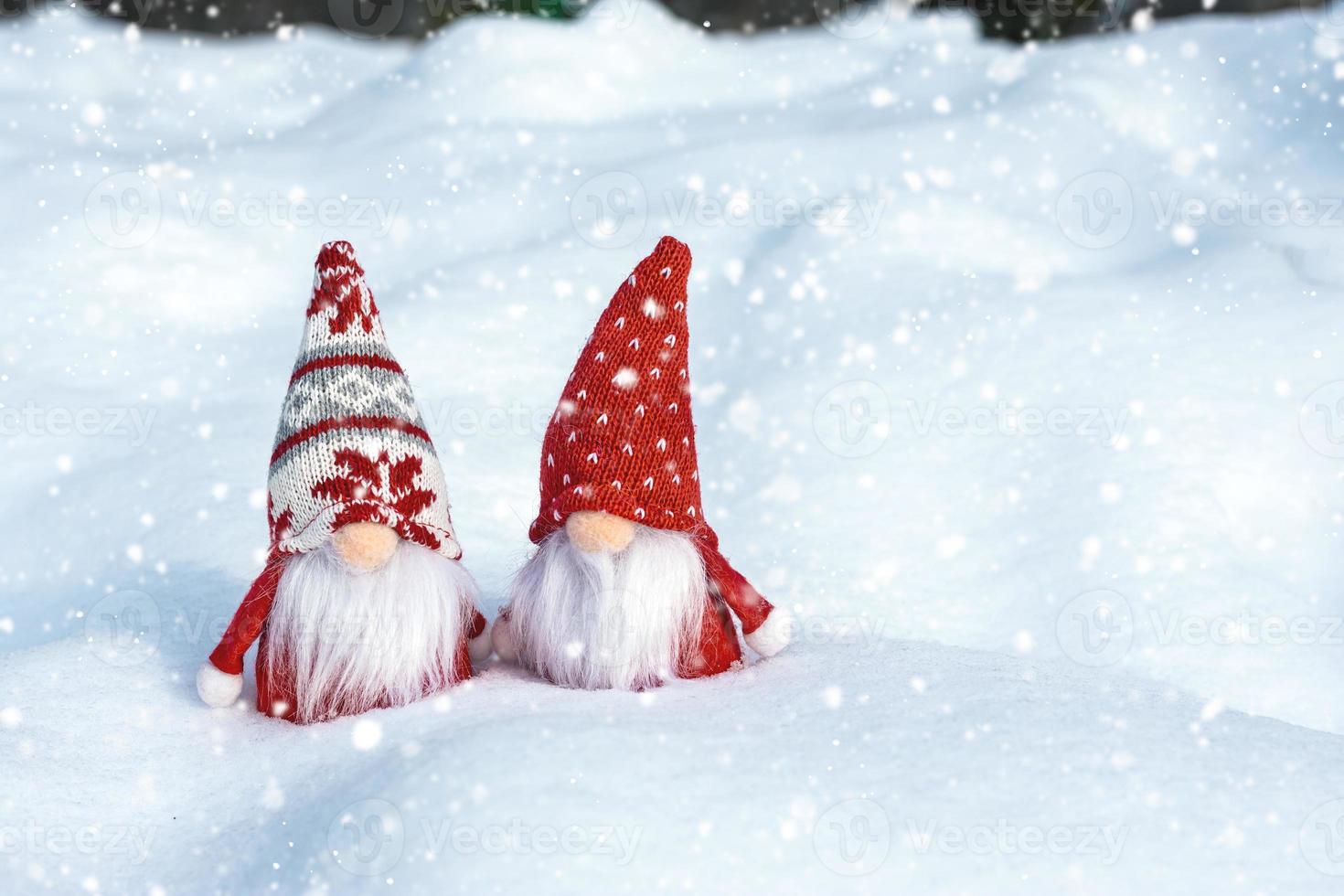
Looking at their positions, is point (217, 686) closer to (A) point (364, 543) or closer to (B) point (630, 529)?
(A) point (364, 543)

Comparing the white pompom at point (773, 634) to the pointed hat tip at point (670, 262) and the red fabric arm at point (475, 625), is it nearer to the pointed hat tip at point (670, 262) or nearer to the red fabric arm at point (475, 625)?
the red fabric arm at point (475, 625)

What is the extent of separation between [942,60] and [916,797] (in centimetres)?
411

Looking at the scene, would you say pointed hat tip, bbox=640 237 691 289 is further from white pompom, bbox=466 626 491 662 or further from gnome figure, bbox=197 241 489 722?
white pompom, bbox=466 626 491 662

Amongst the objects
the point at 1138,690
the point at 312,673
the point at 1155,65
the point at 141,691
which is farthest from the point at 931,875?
the point at 1155,65

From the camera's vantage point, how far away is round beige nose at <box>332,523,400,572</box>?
6.23ft

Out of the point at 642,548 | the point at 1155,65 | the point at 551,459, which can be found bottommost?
the point at 642,548

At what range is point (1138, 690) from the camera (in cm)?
200

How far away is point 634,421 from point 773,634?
45 cm

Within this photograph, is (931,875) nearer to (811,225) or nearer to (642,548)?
(642,548)

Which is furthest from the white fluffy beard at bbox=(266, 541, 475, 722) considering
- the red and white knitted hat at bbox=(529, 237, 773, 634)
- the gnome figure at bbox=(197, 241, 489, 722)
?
the red and white knitted hat at bbox=(529, 237, 773, 634)

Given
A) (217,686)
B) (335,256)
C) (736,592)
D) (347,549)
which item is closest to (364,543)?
(347,549)

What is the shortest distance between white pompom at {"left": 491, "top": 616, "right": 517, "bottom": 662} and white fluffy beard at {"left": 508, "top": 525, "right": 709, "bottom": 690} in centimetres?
9

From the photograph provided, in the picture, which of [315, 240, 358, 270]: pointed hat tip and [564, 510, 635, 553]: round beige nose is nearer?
[564, 510, 635, 553]: round beige nose

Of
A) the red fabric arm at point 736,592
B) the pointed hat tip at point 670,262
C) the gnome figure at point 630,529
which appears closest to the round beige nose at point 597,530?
the gnome figure at point 630,529
